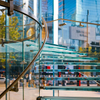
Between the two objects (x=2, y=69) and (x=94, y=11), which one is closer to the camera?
(x=2, y=69)

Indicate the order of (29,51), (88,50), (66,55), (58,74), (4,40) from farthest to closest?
(88,50)
(66,55)
(58,74)
(29,51)
(4,40)

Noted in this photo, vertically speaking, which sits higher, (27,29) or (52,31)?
(52,31)

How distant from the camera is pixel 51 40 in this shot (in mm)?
6945

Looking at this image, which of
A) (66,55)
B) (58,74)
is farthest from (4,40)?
(66,55)

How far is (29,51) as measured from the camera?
1.66 metres

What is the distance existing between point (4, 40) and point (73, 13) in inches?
232

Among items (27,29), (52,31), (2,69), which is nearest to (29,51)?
(27,29)

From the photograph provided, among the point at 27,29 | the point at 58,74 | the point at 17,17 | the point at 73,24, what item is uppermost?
the point at 73,24

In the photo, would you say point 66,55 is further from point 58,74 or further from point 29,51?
point 29,51

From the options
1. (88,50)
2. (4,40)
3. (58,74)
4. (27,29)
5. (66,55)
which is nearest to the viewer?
(4,40)

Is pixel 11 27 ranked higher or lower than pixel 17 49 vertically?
higher

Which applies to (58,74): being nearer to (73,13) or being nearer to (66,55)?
(66,55)

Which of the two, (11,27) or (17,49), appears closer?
(11,27)

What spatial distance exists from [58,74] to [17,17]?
2.46 meters
